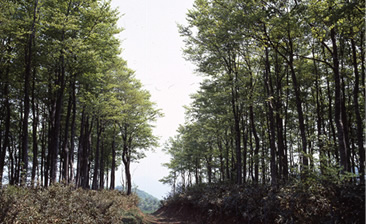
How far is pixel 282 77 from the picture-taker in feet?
59.6

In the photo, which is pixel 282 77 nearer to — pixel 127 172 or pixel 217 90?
pixel 217 90

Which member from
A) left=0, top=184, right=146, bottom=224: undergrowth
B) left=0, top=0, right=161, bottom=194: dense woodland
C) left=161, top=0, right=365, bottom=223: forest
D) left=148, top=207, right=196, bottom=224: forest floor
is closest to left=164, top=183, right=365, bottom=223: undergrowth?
left=161, top=0, right=365, bottom=223: forest

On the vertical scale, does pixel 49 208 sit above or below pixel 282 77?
below

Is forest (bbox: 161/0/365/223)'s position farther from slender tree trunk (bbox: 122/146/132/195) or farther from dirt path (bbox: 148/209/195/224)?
slender tree trunk (bbox: 122/146/132/195)

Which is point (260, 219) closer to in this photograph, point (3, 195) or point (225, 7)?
point (3, 195)

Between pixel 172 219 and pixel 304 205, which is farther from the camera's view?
pixel 172 219

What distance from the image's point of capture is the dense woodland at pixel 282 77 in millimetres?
9406

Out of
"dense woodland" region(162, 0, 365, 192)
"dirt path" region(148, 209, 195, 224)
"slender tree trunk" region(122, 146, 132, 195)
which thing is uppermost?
"dense woodland" region(162, 0, 365, 192)

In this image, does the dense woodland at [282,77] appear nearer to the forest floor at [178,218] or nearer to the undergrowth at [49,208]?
the forest floor at [178,218]

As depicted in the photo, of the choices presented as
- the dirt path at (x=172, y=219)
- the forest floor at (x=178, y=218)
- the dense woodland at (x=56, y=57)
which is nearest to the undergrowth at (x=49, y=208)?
the dense woodland at (x=56, y=57)

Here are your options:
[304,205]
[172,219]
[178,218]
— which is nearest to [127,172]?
[172,219]

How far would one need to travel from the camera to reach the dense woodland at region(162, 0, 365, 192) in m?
9.41

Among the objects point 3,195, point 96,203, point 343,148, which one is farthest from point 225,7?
point 3,195

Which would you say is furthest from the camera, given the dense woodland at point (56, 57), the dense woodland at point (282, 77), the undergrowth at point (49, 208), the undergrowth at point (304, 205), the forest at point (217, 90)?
the dense woodland at point (56, 57)
